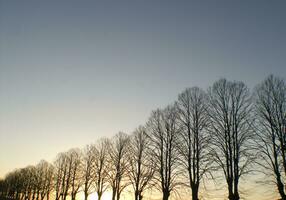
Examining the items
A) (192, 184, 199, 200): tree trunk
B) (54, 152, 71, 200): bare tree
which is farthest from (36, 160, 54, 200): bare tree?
(192, 184, 199, 200): tree trunk

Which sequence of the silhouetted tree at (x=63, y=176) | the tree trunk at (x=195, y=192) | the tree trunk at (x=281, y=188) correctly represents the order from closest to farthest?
the tree trunk at (x=281, y=188)
the tree trunk at (x=195, y=192)
the silhouetted tree at (x=63, y=176)

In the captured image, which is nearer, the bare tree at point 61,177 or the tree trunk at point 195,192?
the tree trunk at point 195,192

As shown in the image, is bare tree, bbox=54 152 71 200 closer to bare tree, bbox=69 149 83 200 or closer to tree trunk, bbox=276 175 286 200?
bare tree, bbox=69 149 83 200

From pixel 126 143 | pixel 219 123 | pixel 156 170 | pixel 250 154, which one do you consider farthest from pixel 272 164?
pixel 126 143

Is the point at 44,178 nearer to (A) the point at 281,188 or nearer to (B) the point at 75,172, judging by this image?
(B) the point at 75,172

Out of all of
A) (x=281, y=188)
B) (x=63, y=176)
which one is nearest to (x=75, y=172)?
(x=63, y=176)

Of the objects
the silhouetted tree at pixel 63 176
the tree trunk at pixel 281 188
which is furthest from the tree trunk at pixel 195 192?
the silhouetted tree at pixel 63 176

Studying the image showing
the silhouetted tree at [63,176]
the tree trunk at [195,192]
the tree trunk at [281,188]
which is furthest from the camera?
the silhouetted tree at [63,176]

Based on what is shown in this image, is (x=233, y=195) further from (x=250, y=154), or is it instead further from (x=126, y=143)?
(x=126, y=143)

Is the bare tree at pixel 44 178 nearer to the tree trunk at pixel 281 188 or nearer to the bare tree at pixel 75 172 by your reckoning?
the bare tree at pixel 75 172

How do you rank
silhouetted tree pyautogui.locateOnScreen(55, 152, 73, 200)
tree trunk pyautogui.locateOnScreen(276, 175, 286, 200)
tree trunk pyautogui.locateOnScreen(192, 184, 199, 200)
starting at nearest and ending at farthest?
tree trunk pyautogui.locateOnScreen(276, 175, 286, 200) < tree trunk pyautogui.locateOnScreen(192, 184, 199, 200) < silhouetted tree pyautogui.locateOnScreen(55, 152, 73, 200)

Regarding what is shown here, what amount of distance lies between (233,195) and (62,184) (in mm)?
47250

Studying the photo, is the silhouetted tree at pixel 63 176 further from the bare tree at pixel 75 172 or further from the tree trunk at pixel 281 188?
the tree trunk at pixel 281 188

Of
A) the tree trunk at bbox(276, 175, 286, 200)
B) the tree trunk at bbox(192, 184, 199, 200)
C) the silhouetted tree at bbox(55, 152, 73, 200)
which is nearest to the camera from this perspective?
the tree trunk at bbox(276, 175, 286, 200)
